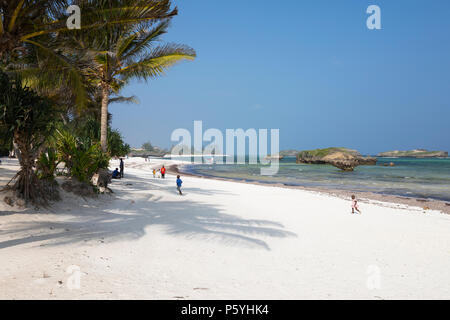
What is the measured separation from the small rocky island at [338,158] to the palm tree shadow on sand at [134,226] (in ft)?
158

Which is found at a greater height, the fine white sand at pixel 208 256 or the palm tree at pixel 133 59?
the palm tree at pixel 133 59

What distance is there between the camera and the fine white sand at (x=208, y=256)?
333 cm

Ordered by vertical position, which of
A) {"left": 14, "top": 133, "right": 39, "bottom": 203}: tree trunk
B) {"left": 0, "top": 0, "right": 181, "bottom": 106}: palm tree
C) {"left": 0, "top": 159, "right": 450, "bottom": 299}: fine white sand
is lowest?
{"left": 0, "top": 159, "right": 450, "bottom": 299}: fine white sand

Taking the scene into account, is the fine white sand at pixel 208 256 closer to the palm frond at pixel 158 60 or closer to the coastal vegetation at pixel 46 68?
the coastal vegetation at pixel 46 68

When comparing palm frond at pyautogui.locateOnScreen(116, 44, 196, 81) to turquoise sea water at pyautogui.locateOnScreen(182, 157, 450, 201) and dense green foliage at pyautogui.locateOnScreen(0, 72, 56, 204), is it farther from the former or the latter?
turquoise sea water at pyautogui.locateOnScreen(182, 157, 450, 201)

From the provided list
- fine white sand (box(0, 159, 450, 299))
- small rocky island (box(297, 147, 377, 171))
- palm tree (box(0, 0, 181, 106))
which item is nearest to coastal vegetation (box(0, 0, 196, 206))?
palm tree (box(0, 0, 181, 106))

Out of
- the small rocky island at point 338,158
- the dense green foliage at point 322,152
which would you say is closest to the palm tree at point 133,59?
the small rocky island at point 338,158

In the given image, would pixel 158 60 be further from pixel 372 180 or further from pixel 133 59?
pixel 372 180

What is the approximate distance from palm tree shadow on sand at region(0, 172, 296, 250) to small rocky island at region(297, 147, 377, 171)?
4816 centimetres

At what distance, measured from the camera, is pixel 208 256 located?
463 centimetres

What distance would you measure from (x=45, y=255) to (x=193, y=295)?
270 centimetres

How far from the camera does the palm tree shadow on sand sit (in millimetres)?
5203
